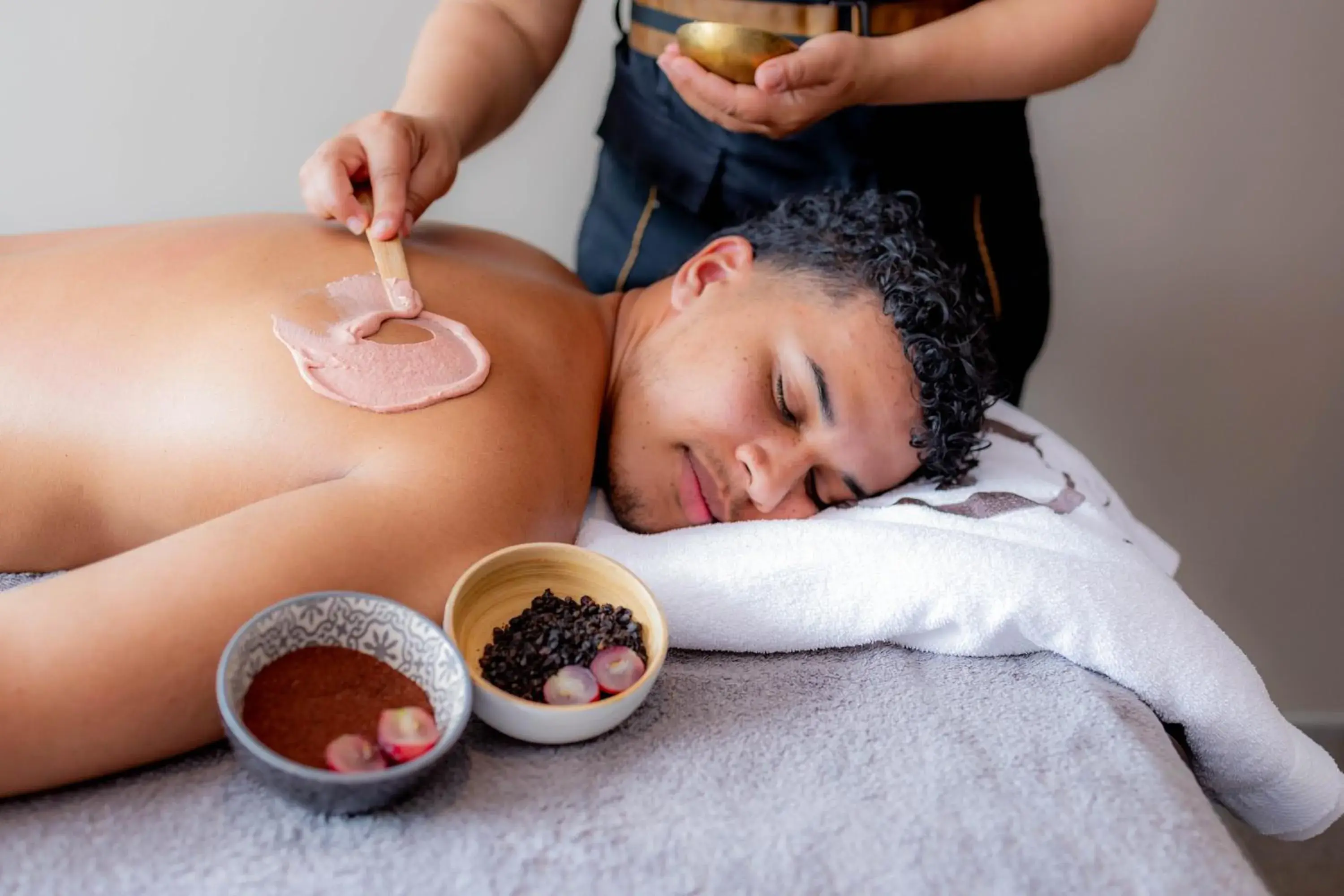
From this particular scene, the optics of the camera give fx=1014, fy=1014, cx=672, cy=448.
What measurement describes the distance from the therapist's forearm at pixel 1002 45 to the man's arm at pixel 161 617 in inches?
28.8

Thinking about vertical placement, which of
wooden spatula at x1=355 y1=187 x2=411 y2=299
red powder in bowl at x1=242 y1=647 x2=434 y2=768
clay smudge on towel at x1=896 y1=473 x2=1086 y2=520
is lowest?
clay smudge on towel at x1=896 y1=473 x2=1086 y2=520

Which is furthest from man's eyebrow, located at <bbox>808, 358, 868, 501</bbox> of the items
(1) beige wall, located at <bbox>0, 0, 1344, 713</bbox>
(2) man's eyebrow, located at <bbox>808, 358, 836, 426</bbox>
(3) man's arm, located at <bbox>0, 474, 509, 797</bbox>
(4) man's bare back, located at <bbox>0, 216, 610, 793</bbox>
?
(1) beige wall, located at <bbox>0, 0, 1344, 713</bbox>

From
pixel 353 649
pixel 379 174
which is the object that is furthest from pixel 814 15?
pixel 353 649

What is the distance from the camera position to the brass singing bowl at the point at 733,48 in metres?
1.08

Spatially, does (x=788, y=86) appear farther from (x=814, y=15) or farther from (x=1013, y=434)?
(x=1013, y=434)

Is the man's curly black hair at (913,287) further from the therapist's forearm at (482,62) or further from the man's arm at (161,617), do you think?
the man's arm at (161,617)

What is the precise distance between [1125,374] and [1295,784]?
3.68 feet

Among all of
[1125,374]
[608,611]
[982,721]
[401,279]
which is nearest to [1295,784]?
[982,721]

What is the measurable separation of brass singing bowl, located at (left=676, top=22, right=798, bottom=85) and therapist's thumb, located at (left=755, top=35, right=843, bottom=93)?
37 mm

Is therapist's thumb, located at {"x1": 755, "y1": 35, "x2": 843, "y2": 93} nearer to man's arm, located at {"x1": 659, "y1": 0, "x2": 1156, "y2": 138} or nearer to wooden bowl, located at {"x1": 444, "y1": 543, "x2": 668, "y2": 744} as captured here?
man's arm, located at {"x1": 659, "y1": 0, "x2": 1156, "y2": 138}

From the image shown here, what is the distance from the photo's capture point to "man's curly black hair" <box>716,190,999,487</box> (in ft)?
3.67

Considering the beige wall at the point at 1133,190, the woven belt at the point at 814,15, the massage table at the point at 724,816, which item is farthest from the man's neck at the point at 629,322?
the beige wall at the point at 1133,190

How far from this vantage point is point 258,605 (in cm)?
73

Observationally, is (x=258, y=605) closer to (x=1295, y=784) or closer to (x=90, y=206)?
(x=1295, y=784)
